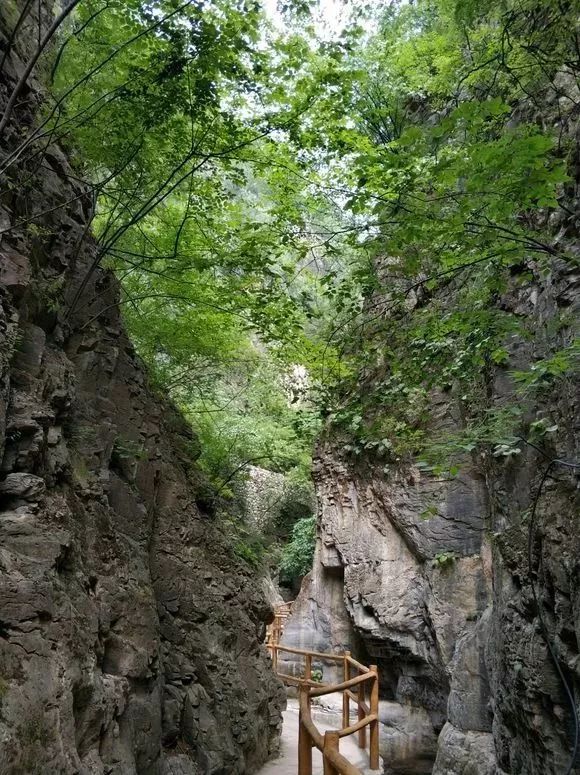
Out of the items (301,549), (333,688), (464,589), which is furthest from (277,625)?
(333,688)

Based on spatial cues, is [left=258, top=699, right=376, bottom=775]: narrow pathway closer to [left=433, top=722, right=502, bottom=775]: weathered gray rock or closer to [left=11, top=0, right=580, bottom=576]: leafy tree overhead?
[left=433, top=722, right=502, bottom=775]: weathered gray rock

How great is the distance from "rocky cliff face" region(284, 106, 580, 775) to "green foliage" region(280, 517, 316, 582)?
3850 mm

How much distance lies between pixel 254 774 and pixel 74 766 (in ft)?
13.6

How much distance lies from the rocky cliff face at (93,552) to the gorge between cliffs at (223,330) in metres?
0.03

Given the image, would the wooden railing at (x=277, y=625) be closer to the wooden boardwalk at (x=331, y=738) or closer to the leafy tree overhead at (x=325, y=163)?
the wooden boardwalk at (x=331, y=738)

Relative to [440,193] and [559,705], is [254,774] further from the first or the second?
[440,193]

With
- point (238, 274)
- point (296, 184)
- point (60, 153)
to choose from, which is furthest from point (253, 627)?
point (60, 153)

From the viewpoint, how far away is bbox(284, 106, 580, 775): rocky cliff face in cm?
509

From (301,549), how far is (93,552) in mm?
13647

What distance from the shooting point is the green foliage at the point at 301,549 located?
58.1 feet

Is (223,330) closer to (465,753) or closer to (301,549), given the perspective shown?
(465,753)

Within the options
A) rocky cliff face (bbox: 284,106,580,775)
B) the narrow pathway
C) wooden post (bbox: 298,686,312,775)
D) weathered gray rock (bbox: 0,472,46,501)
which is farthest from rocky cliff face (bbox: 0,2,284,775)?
rocky cliff face (bbox: 284,106,580,775)

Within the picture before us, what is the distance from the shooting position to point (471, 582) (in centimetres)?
988

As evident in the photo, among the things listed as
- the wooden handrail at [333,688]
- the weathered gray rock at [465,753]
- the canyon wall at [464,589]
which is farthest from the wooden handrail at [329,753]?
the weathered gray rock at [465,753]
